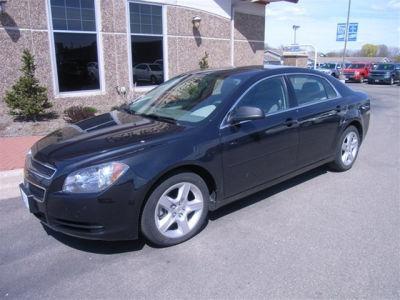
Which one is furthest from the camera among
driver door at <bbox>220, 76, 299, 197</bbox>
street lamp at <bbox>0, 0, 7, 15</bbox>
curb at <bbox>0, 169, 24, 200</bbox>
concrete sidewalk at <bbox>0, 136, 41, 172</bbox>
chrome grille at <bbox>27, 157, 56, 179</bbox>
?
street lamp at <bbox>0, 0, 7, 15</bbox>

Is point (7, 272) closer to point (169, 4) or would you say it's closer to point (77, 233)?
point (77, 233)

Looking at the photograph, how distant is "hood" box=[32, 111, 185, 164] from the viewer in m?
3.18

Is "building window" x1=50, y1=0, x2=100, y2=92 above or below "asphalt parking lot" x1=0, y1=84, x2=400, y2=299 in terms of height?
above

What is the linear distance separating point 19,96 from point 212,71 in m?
6.01

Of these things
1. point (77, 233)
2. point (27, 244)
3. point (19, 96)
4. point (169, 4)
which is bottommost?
point (27, 244)

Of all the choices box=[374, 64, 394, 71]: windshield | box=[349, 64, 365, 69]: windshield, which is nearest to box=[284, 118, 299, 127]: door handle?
box=[374, 64, 394, 71]: windshield

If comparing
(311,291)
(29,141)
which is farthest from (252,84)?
(29,141)

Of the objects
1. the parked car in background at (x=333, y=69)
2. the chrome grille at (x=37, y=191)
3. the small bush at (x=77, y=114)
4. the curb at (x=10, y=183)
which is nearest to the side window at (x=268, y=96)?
the chrome grille at (x=37, y=191)

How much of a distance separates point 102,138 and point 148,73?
8943 millimetres

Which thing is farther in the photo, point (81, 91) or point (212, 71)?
point (81, 91)

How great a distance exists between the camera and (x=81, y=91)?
10.4 metres

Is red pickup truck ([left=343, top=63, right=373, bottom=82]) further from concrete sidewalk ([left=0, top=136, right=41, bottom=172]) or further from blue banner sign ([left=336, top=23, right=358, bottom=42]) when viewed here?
concrete sidewalk ([left=0, top=136, right=41, bottom=172])

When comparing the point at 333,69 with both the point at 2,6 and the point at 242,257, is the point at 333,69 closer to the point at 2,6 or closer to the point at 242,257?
the point at 2,6

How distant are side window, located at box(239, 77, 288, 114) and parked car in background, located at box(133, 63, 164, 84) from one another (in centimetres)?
794
